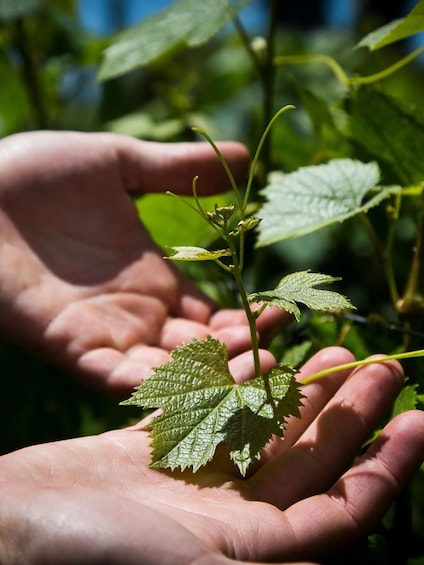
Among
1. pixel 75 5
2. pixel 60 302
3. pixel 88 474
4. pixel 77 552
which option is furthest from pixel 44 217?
pixel 75 5

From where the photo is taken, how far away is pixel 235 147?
152 cm

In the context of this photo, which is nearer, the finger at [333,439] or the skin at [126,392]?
the skin at [126,392]

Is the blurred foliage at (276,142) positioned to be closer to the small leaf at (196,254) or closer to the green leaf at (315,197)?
the green leaf at (315,197)

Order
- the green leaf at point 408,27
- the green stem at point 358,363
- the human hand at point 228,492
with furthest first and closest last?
the green leaf at point 408,27 < the green stem at point 358,363 < the human hand at point 228,492

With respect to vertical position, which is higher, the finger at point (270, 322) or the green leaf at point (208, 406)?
the green leaf at point (208, 406)

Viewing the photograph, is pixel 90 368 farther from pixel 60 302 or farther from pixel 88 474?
pixel 88 474

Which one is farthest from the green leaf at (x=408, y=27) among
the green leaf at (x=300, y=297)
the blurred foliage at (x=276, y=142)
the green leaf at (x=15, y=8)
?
the green leaf at (x=15, y=8)

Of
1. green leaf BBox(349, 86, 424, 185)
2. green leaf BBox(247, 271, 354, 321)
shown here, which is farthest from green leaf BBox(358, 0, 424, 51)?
green leaf BBox(247, 271, 354, 321)

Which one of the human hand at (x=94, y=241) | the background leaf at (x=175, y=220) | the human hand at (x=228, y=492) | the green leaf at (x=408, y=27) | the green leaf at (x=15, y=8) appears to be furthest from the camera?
the green leaf at (x=15, y=8)

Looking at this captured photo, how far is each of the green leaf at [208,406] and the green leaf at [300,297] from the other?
12 centimetres

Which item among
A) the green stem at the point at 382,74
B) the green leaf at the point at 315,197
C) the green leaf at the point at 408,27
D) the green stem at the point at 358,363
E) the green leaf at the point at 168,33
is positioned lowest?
the green stem at the point at 358,363

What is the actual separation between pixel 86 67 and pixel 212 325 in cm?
136

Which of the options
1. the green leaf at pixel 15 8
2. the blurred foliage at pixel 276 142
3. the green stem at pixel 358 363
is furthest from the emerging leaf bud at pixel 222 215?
the green leaf at pixel 15 8

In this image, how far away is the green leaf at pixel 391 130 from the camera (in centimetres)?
135
